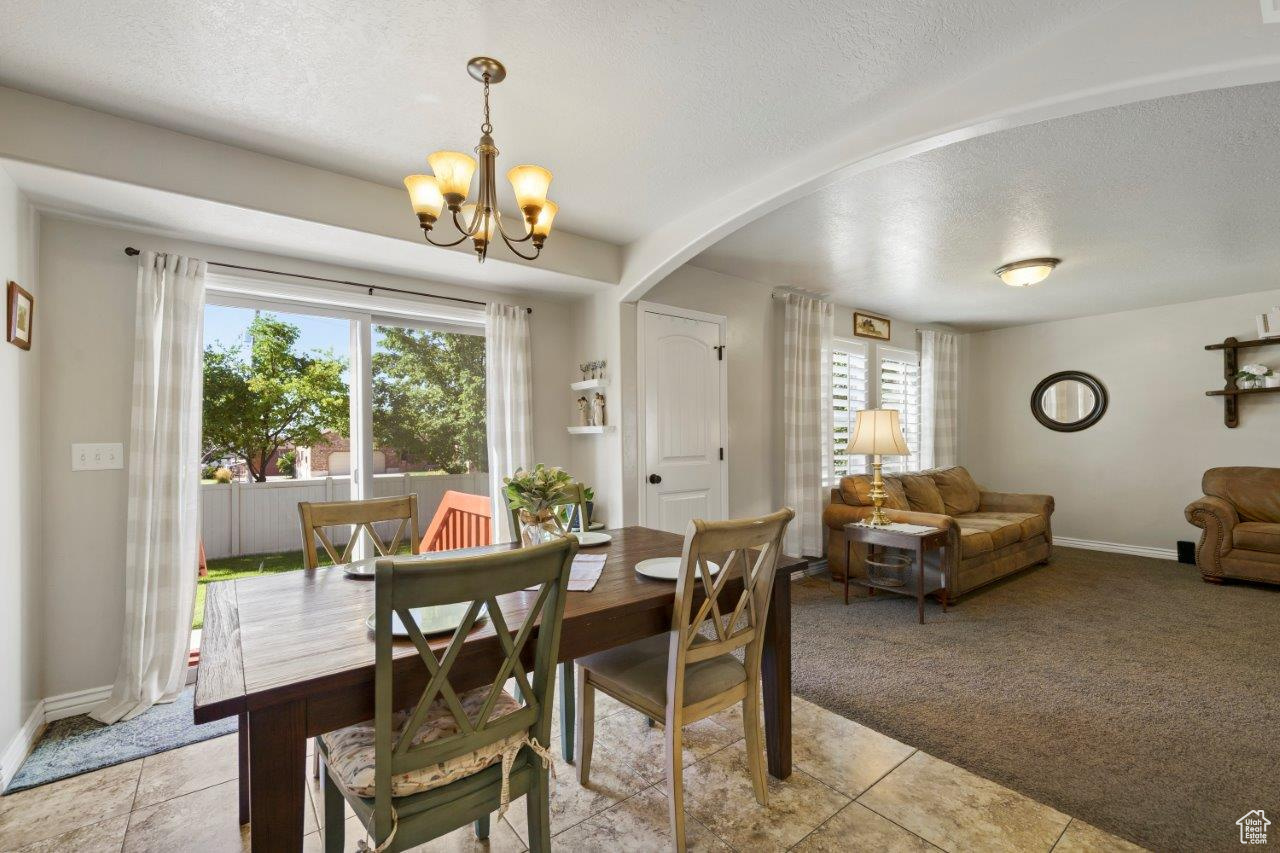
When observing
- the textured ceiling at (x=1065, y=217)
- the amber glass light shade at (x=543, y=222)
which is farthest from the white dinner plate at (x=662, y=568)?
the textured ceiling at (x=1065, y=217)

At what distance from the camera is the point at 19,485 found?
217cm

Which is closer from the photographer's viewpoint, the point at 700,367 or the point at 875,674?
the point at 875,674

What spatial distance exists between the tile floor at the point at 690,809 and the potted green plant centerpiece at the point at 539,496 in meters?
0.90

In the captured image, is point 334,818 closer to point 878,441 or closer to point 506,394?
point 506,394

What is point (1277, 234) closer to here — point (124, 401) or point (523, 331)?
point (523, 331)

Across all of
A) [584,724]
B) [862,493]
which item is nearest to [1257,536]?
[862,493]

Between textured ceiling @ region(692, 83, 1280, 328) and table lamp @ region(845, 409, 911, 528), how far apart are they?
110 centimetres

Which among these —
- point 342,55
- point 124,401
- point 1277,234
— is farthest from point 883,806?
point 1277,234

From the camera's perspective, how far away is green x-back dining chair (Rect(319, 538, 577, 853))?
44.0 inches

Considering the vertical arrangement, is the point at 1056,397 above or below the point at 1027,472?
above

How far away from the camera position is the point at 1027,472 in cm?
615

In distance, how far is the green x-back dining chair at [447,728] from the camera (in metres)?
1.12

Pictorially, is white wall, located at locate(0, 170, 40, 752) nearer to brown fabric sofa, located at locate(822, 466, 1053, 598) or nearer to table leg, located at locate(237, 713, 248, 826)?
table leg, located at locate(237, 713, 248, 826)

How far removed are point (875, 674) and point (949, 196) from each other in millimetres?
2490
